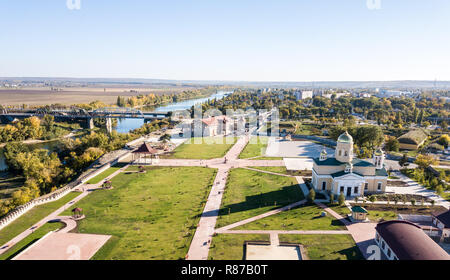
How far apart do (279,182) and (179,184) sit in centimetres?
1546

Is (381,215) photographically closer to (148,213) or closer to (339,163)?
(339,163)

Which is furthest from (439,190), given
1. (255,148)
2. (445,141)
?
(255,148)

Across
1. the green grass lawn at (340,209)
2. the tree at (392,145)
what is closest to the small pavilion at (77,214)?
the green grass lawn at (340,209)

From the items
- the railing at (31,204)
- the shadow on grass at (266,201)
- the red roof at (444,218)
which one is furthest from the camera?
the shadow on grass at (266,201)

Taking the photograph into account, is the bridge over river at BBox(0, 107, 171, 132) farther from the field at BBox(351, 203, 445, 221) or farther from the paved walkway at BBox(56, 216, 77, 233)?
the field at BBox(351, 203, 445, 221)

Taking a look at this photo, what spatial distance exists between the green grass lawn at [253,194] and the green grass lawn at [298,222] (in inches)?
79.1

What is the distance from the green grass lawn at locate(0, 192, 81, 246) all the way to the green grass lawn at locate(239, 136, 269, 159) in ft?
111

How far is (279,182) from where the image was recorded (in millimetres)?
44469

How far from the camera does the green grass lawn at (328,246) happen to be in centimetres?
2553

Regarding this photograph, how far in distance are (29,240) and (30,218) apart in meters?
5.39

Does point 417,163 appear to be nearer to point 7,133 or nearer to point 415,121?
point 415,121

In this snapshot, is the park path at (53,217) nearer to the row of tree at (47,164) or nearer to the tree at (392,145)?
the row of tree at (47,164)

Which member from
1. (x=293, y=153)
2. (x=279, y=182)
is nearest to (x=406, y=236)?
(x=279, y=182)

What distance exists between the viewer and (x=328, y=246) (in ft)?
89.1
